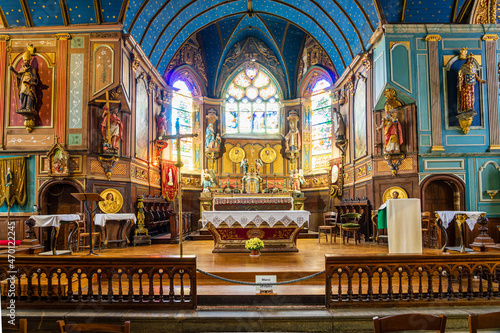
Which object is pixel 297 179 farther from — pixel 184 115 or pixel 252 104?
pixel 184 115

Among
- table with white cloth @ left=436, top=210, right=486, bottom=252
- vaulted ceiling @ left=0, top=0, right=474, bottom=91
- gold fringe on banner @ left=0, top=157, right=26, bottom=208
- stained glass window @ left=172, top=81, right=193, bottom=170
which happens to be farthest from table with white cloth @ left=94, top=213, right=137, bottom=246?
table with white cloth @ left=436, top=210, right=486, bottom=252

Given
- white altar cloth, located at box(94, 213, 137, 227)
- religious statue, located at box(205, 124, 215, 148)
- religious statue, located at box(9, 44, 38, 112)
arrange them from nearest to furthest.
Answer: white altar cloth, located at box(94, 213, 137, 227) → religious statue, located at box(9, 44, 38, 112) → religious statue, located at box(205, 124, 215, 148)

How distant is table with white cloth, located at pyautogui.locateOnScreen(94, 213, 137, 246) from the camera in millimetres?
9836

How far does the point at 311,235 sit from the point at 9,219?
892 cm

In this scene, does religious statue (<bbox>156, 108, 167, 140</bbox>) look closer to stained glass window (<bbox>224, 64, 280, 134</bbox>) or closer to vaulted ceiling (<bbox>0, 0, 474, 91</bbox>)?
vaulted ceiling (<bbox>0, 0, 474, 91</bbox>)

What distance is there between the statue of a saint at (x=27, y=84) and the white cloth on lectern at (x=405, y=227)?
31.4 feet

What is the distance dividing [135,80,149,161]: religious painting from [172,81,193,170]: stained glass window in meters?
2.96

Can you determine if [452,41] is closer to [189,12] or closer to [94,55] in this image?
[189,12]

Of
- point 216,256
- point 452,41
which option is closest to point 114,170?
point 216,256

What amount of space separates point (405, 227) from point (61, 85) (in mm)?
9623

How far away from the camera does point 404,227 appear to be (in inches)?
210

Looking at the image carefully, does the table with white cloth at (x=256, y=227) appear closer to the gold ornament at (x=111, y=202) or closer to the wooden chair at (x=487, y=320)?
the gold ornament at (x=111, y=202)

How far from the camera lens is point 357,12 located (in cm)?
1202

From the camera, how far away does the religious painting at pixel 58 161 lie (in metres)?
10.3
